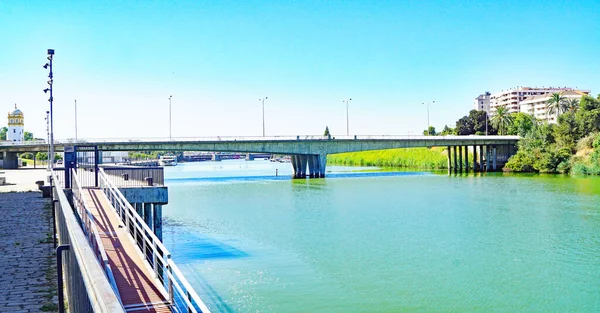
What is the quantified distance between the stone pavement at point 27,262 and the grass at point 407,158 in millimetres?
81855

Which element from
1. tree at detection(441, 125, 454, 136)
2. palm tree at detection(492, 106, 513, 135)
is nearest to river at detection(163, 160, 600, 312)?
palm tree at detection(492, 106, 513, 135)

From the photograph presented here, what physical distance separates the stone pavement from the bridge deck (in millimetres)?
1153

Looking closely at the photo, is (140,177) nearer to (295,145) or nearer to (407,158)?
(295,145)

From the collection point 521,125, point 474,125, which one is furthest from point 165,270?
point 474,125

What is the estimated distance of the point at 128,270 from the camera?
10680mm

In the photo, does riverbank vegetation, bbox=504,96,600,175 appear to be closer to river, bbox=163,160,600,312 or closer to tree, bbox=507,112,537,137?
tree, bbox=507,112,537,137

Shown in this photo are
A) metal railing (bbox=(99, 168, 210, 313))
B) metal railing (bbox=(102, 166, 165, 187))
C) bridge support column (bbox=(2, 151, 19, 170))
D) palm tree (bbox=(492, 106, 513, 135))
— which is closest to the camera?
metal railing (bbox=(99, 168, 210, 313))

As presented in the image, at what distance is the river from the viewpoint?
15594mm

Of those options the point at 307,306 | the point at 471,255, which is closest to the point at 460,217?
the point at 471,255

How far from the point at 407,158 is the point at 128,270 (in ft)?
313

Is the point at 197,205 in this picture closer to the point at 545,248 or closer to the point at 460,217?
the point at 460,217

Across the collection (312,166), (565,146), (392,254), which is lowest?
(392,254)

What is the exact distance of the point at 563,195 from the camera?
41.4 metres

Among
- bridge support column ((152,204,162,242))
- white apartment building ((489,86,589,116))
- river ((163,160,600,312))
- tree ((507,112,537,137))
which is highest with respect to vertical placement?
white apartment building ((489,86,589,116))
